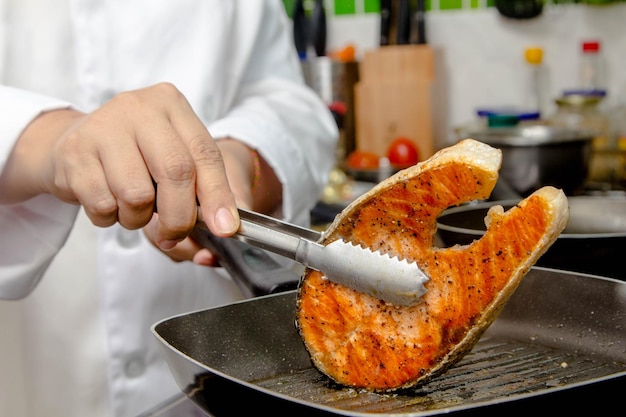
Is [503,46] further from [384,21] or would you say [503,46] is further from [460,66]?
[384,21]

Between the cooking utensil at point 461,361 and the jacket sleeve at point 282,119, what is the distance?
38cm

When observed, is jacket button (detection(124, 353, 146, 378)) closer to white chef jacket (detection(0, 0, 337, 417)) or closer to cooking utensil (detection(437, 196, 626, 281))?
white chef jacket (detection(0, 0, 337, 417))

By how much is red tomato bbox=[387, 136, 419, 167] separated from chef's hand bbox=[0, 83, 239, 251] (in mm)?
1410

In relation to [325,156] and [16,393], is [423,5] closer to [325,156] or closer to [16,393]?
[325,156]

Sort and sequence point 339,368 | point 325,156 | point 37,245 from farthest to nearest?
point 325,156, point 37,245, point 339,368

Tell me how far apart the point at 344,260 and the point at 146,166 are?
183mm

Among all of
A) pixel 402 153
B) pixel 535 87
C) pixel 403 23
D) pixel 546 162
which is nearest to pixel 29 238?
pixel 546 162

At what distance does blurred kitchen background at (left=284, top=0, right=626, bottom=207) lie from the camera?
225 cm

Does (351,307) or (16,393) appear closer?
(351,307)

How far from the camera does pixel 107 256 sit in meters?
1.07

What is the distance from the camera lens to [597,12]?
87.8 inches

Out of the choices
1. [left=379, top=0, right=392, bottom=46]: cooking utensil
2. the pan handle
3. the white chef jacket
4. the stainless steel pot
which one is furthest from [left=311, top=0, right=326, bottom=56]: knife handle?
the pan handle

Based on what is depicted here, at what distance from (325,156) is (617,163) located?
105 centimetres

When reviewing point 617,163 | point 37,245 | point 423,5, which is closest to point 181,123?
point 37,245
